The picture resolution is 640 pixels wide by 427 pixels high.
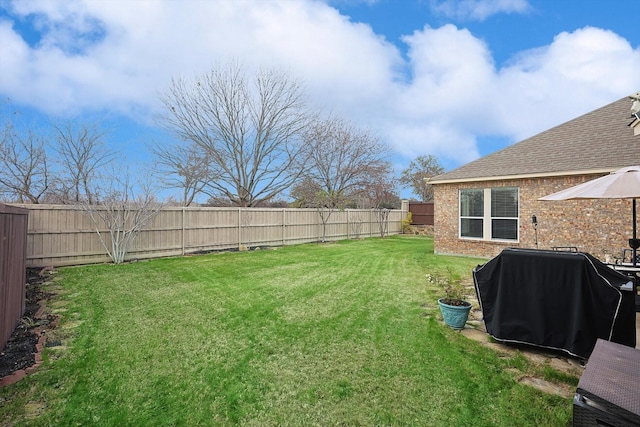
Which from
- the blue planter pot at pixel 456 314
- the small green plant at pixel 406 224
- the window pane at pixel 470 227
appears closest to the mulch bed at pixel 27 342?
the blue planter pot at pixel 456 314

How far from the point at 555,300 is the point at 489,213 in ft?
24.5

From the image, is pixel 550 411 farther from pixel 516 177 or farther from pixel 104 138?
pixel 104 138

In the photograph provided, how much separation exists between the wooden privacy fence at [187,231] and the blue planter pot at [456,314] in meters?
8.95

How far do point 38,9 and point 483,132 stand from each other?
15581mm

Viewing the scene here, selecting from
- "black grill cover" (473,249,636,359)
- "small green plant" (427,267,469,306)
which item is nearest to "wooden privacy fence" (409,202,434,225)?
"small green plant" (427,267,469,306)

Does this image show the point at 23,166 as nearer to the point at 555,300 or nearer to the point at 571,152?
the point at 555,300

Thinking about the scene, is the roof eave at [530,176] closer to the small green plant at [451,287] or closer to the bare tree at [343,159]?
the small green plant at [451,287]

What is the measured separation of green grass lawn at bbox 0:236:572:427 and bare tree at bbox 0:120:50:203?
31.0 feet

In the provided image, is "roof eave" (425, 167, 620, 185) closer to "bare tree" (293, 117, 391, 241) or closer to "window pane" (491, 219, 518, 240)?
"window pane" (491, 219, 518, 240)

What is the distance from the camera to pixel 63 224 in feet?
28.2

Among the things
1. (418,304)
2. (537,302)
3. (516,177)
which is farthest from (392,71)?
(537,302)

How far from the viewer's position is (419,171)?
32.6 m

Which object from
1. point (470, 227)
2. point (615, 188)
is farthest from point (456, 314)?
point (470, 227)

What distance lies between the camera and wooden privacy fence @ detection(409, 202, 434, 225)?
65.6ft
